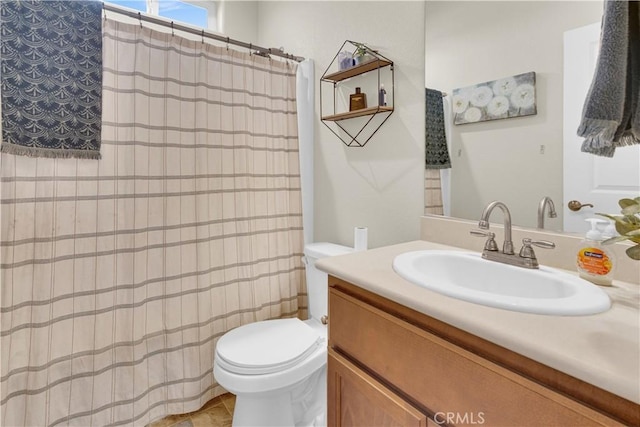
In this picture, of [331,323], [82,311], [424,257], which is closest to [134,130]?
[82,311]

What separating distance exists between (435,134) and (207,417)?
1.74 m

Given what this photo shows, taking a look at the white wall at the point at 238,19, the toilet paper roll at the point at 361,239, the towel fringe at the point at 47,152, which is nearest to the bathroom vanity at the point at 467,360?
the toilet paper roll at the point at 361,239

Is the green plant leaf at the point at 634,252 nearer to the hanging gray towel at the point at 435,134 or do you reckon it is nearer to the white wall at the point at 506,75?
the white wall at the point at 506,75

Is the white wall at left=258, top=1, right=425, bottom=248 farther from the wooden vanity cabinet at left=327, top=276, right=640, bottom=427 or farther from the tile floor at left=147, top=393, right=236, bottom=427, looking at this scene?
the tile floor at left=147, top=393, right=236, bottom=427

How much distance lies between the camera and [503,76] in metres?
1.10

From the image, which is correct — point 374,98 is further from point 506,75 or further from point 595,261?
point 595,261

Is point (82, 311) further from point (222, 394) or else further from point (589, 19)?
point (589, 19)

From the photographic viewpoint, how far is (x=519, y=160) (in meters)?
1.06

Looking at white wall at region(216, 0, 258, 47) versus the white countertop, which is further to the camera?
white wall at region(216, 0, 258, 47)

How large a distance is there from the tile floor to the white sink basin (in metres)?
1.28

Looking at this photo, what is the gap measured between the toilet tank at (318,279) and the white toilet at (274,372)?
0.07m

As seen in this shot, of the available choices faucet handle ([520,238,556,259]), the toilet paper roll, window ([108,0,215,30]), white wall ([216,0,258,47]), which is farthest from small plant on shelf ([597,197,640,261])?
window ([108,0,215,30])

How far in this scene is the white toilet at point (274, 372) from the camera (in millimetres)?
1172

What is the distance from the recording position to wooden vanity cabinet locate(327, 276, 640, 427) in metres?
0.50
